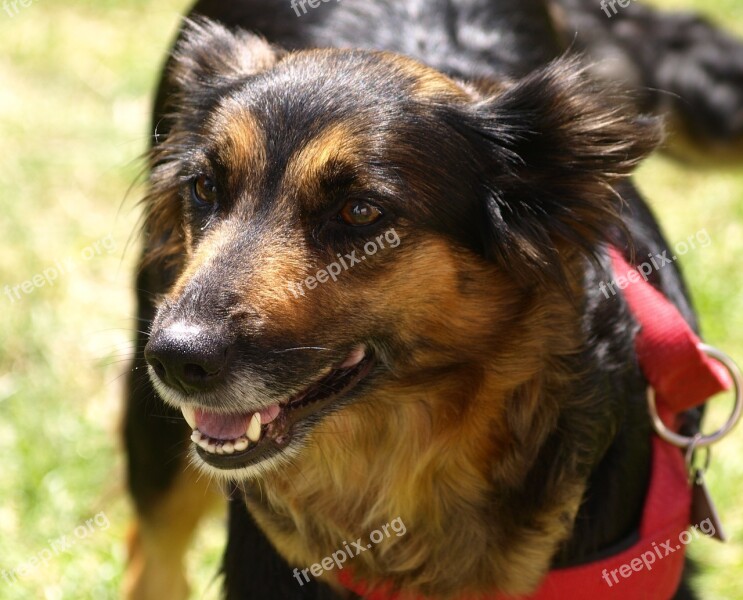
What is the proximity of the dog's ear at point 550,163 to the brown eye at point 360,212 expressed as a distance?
32 cm

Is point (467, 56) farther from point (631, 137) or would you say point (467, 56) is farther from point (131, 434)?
point (131, 434)

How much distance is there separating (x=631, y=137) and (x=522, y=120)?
0.28m

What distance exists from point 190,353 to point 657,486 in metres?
1.34

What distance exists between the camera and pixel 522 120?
281 cm

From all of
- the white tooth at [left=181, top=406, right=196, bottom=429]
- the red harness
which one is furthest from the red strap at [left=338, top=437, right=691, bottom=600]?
the white tooth at [left=181, top=406, right=196, bottom=429]

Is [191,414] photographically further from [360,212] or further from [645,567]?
[645,567]

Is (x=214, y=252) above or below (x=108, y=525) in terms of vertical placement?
above

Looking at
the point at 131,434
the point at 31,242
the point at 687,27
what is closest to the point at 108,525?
the point at 131,434

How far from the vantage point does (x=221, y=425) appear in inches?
105

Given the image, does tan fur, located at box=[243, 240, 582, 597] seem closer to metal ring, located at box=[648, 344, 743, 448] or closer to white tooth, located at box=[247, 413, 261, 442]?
white tooth, located at box=[247, 413, 261, 442]

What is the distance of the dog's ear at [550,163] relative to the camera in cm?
274

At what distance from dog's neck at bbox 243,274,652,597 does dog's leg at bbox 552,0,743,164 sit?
1.82m

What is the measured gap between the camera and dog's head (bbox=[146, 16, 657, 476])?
252 centimetres

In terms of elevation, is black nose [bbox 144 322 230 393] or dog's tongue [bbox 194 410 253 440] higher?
black nose [bbox 144 322 230 393]
